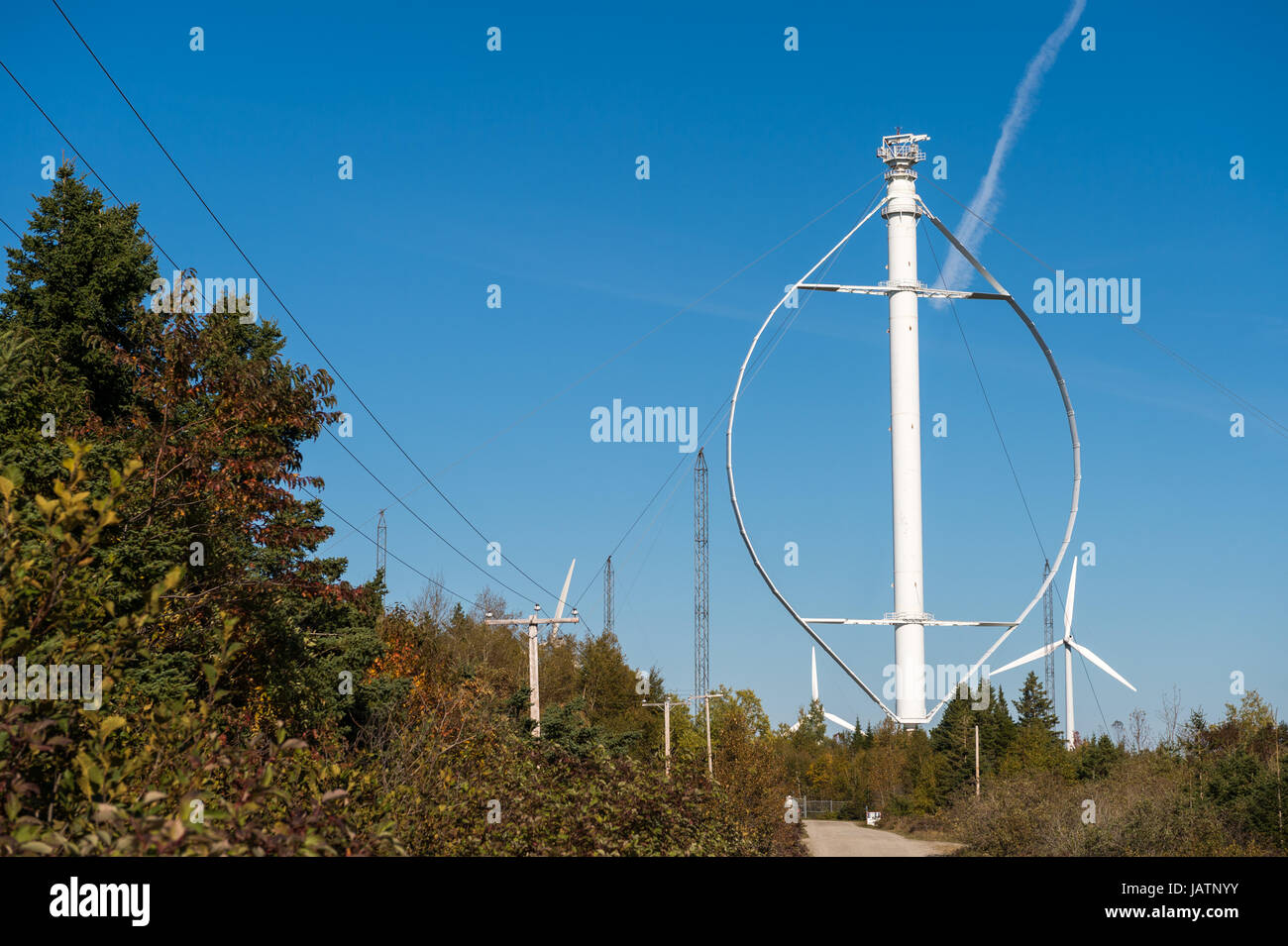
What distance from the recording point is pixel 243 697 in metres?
23.8

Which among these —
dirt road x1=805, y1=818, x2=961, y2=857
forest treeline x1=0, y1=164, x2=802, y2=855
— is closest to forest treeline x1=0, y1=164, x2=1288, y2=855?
forest treeline x1=0, y1=164, x2=802, y2=855

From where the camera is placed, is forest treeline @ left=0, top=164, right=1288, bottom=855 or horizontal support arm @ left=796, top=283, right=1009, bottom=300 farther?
horizontal support arm @ left=796, top=283, right=1009, bottom=300

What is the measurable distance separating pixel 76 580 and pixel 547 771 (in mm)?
11166

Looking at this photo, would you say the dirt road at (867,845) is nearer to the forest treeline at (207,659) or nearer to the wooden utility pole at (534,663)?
the forest treeline at (207,659)

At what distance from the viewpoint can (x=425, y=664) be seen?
54531 mm

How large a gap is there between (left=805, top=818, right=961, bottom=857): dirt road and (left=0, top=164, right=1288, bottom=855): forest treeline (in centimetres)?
234

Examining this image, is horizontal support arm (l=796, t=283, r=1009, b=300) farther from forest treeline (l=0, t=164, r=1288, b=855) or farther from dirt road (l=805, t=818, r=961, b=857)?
dirt road (l=805, t=818, r=961, b=857)

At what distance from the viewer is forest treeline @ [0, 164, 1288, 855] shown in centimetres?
543

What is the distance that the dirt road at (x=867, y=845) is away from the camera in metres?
52.1

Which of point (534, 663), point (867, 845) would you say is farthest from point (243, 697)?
point (867, 845)

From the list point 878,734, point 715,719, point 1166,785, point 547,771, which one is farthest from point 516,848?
point 878,734

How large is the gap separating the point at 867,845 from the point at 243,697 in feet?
141

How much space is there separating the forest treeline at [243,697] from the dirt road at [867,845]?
234 cm
